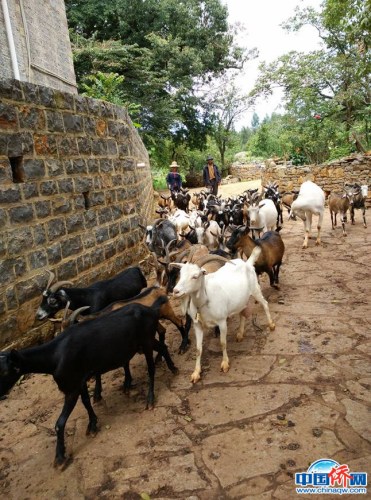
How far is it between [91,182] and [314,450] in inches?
172

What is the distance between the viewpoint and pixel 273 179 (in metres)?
16.3

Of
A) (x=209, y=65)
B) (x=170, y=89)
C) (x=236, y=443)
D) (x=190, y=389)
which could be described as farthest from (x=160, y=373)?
(x=209, y=65)

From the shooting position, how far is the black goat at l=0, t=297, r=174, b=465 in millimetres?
2830

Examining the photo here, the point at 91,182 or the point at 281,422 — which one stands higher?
the point at 91,182

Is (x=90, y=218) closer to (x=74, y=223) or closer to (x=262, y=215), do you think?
(x=74, y=223)

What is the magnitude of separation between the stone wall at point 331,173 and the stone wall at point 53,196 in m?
8.94

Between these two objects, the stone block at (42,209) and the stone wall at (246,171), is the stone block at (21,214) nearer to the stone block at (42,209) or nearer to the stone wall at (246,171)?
the stone block at (42,209)

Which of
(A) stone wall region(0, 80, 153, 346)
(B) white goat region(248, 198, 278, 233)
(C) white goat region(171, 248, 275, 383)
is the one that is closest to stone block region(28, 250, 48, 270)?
(A) stone wall region(0, 80, 153, 346)

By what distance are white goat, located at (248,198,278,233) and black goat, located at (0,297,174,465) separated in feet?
14.3

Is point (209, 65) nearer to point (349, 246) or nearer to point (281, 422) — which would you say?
point (349, 246)

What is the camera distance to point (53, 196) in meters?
4.63

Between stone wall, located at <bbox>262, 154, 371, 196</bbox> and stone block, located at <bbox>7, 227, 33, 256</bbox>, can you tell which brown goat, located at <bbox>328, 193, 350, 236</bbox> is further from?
stone block, located at <bbox>7, 227, 33, 256</bbox>

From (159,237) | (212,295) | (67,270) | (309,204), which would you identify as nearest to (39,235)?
(67,270)

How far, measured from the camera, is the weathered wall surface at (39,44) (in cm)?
822
